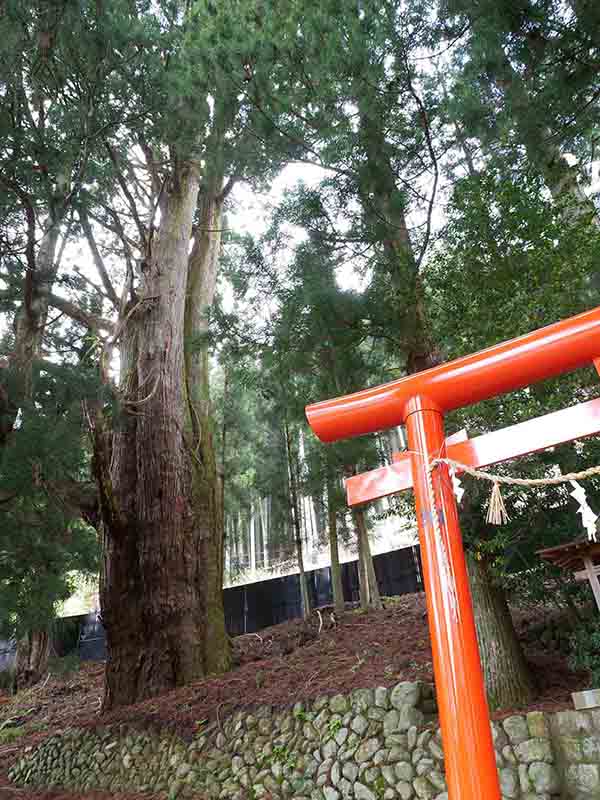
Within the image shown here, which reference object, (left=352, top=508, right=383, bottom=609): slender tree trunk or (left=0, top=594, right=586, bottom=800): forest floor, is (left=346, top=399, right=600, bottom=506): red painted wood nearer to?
(left=0, top=594, right=586, bottom=800): forest floor

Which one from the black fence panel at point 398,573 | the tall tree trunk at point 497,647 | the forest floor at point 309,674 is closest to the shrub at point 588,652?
the forest floor at point 309,674

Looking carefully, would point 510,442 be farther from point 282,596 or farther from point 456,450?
point 282,596

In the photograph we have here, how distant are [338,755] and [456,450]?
285cm

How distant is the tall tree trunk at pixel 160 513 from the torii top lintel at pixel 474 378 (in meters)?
3.22

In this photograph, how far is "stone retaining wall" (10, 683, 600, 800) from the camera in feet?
9.94

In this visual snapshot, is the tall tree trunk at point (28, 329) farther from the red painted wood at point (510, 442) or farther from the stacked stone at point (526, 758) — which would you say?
the stacked stone at point (526, 758)

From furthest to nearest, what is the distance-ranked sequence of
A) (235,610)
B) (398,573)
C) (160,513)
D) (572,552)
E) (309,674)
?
(235,610) → (398,573) → (160,513) → (309,674) → (572,552)

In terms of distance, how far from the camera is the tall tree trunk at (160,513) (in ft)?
17.1

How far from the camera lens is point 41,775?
212 inches

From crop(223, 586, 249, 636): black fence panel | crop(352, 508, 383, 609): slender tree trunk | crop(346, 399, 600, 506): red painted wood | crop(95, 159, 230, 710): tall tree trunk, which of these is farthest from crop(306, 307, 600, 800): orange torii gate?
crop(223, 586, 249, 636): black fence panel

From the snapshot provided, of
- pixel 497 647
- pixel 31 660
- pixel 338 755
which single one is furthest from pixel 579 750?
pixel 31 660

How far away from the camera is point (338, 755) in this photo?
3.69m

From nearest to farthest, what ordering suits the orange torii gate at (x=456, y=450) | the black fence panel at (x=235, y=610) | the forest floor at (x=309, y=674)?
the orange torii gate at (x=456, y=450)
the forest floor at (x=309, y=674)
the black fence panel at (x=235, y=610)

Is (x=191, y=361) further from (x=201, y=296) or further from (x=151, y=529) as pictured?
(x=151, y=529)
